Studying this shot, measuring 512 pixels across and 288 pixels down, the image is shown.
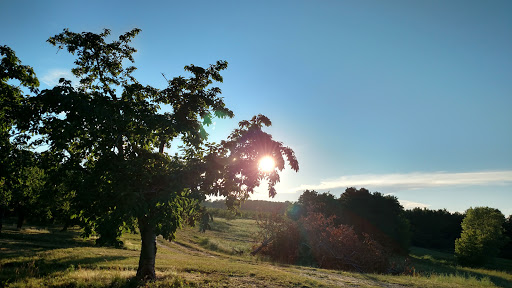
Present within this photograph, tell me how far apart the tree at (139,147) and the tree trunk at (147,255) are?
0.05m

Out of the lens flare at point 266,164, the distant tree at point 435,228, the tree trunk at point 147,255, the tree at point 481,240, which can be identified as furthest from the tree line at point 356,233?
the tree trunk at point 147,255

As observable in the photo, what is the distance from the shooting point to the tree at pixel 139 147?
11.5 metres

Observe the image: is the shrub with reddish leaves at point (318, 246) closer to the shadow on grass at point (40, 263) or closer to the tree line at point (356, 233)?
the tree line at point (356, 233)

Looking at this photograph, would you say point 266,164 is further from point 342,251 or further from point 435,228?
point 435,228

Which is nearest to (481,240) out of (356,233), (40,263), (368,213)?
(368,213)

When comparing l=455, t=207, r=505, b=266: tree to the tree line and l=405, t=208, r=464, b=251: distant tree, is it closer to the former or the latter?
the tree line

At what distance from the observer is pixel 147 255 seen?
14344 mm

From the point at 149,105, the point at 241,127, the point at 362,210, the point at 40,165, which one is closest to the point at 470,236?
the point at 362,210

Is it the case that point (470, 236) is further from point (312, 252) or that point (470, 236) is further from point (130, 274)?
point (130, 274)

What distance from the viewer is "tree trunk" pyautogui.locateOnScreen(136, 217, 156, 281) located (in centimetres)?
1400

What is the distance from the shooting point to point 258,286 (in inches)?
590

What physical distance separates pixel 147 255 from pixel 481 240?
48.4m

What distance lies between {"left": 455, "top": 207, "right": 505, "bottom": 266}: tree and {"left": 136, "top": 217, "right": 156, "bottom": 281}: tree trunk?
Answer: 154 ft

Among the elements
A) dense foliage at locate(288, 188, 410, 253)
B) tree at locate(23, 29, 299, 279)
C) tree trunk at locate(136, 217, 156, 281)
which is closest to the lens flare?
tree at locate(23, 29, 299, 279)
